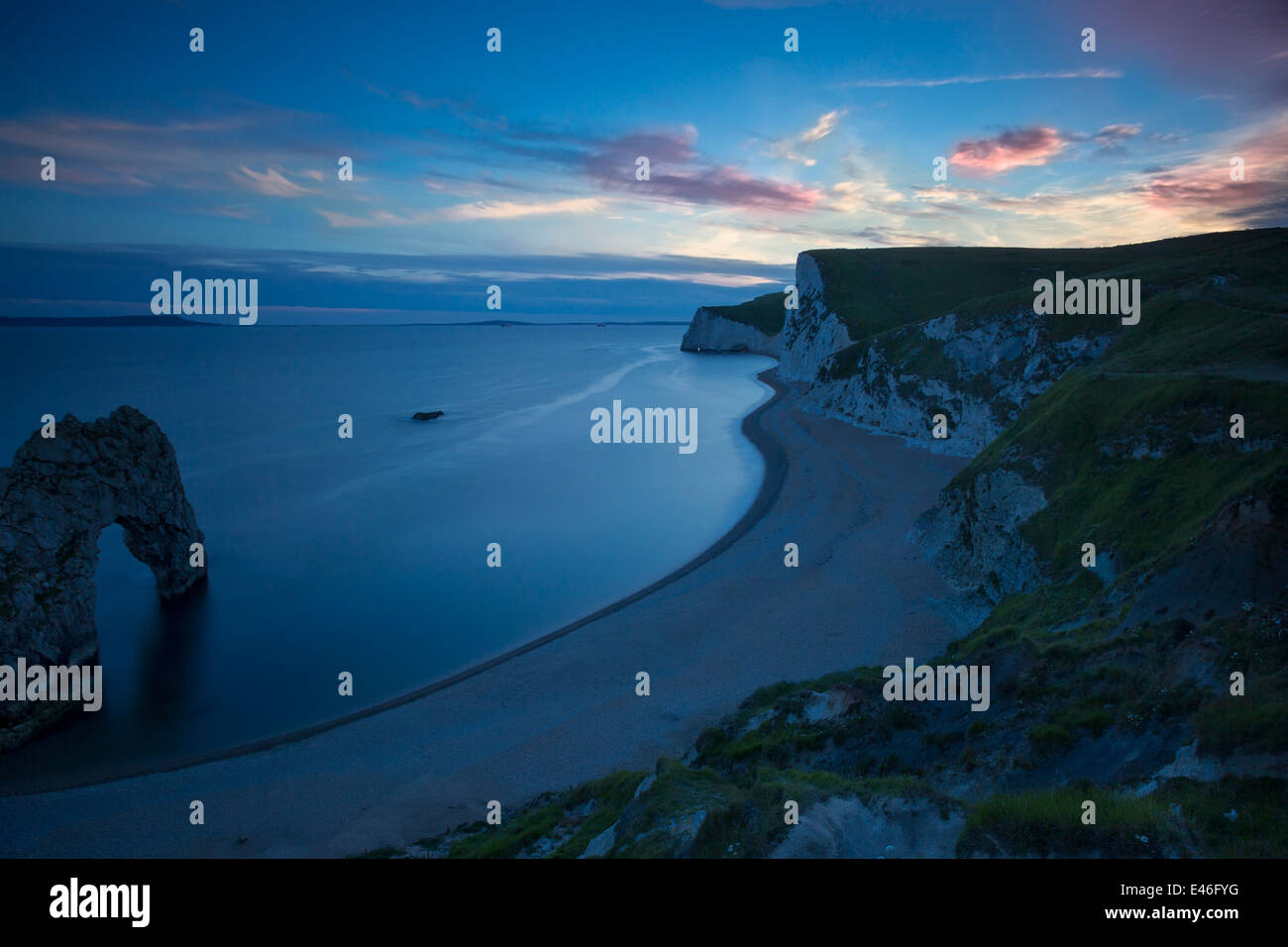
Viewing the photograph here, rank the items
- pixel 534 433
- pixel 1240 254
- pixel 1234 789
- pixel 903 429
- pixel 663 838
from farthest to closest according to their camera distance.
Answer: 1. pixel 534 433
2. pixel 903 429
3. pixel 1240 254
4. pixel 663 838
5. pixel 1234 789

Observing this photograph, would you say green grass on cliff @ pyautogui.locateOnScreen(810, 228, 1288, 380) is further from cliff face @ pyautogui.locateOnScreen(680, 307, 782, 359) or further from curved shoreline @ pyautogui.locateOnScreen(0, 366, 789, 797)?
cliff face @ pyautogui.locateOnScreen(680, 307, 782, 359)

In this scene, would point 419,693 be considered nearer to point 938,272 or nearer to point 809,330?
point 809,330

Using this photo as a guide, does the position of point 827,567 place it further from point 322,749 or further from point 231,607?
point 231,607

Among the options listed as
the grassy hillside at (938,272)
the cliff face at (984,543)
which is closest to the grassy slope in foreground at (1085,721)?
the cliff face at (984,543)

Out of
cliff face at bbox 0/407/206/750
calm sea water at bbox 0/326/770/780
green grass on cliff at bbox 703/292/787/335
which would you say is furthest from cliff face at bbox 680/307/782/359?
cliff face at bbox 0/407/206/750

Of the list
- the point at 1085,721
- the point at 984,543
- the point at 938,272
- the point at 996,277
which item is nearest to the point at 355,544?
the point at 984,543
